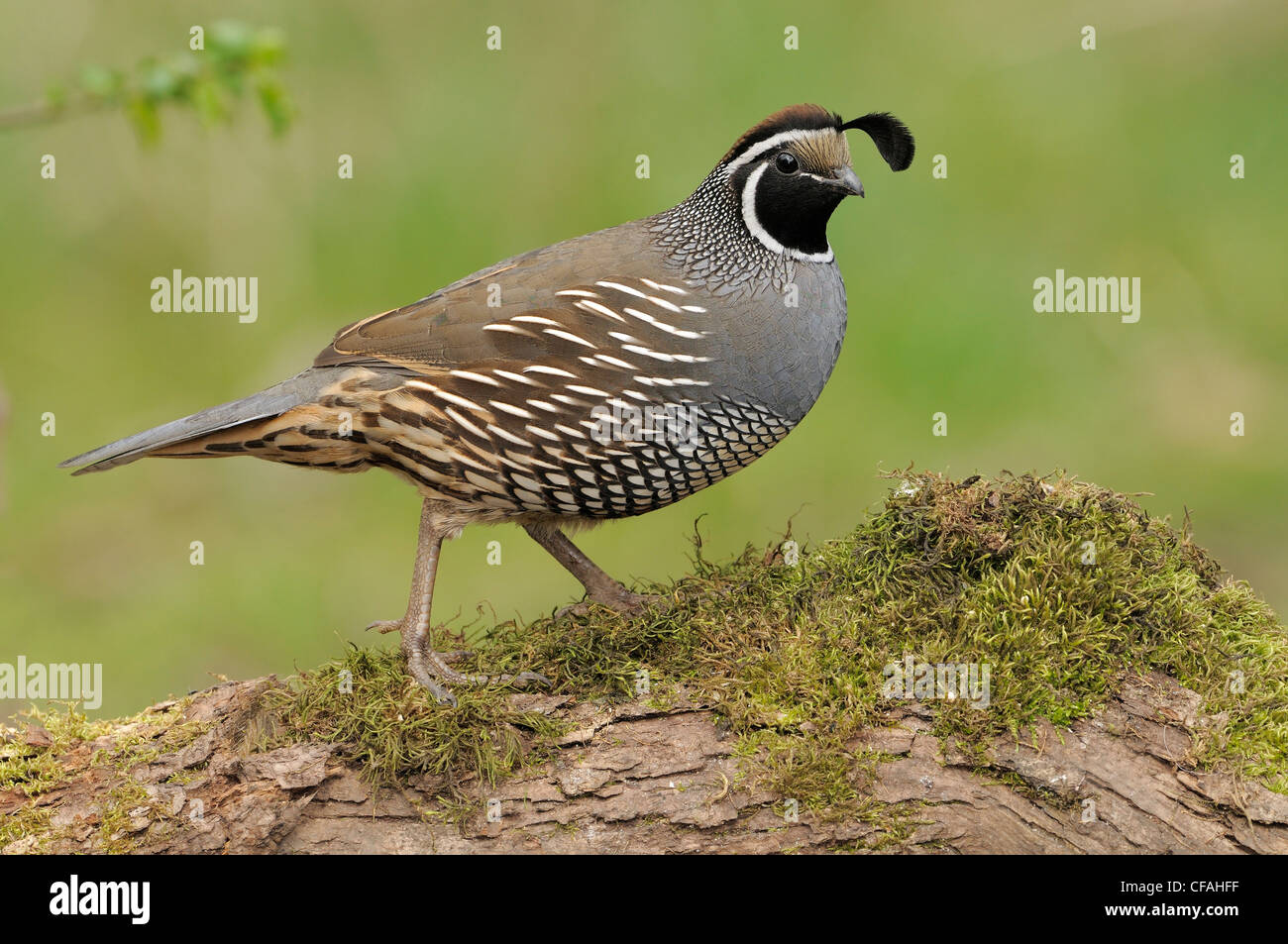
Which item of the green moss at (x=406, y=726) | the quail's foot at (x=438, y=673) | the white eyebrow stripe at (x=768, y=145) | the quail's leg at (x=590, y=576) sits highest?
the white eyebrow stripe at (x=768, y=145)

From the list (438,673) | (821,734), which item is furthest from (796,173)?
(438,673)

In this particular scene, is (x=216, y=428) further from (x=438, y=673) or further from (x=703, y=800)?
(x=703, y=800)

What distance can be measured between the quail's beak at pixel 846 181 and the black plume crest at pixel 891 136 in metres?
0.37

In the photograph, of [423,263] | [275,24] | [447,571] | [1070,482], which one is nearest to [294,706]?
[1070,482]

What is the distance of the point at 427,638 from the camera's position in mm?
4875

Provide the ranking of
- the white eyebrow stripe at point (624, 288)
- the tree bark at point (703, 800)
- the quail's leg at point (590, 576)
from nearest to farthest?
1. the tree bark at point (703, 800)
2. the white eyebrow stripe at point (624, 288)
3. the quail's leg at point (590, 576)

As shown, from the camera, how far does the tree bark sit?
396cm

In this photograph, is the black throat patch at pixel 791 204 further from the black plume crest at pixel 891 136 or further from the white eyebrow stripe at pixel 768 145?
the black plume crest at pixel 891 136

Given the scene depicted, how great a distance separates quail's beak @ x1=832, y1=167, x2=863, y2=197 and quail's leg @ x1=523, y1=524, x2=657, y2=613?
1.77m

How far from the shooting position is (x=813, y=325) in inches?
199

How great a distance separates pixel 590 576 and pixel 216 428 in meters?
1.61

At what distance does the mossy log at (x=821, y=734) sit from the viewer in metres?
4.00

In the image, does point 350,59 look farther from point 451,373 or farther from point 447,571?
point 451,373

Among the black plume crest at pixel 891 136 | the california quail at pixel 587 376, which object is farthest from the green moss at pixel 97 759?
the black plume crest at pixel 891 136
